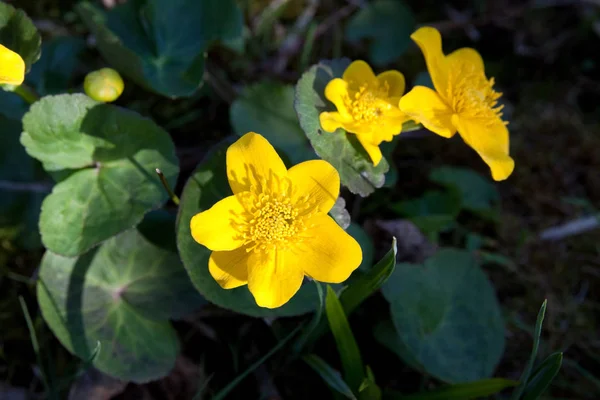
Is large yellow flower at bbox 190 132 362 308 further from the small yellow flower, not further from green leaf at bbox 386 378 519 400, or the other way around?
green leaf at bbox 386 378 519 400

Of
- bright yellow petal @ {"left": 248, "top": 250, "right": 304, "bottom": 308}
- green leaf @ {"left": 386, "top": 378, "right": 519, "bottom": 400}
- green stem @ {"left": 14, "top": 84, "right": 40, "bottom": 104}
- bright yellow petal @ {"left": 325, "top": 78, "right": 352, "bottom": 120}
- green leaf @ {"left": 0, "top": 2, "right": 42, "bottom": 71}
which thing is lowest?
green leaf @ {"left": 386, "top": 378, "right": 519, "bottom": 400}

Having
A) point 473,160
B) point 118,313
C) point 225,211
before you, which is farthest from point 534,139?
point 118,313

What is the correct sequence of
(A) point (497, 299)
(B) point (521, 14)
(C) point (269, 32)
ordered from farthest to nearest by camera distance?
(B) point (521, 14) → (C) point (269, 32) → (A) point (497, 299)

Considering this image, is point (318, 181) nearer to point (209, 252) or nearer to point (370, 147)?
point (370, 147)

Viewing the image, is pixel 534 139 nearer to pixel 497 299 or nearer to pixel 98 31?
pixel 497 299

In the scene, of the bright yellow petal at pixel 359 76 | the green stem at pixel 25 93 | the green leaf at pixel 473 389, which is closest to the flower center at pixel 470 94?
the bright yellow petal at pixel 359 76

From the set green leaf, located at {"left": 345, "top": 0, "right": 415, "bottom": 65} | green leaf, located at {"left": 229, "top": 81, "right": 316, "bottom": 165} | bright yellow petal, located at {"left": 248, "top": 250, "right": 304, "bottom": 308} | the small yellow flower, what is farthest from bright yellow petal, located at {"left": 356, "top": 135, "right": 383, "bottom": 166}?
green leaf, located at {"left": 345, "top": 0, "right": 415, "bottom": 65}
